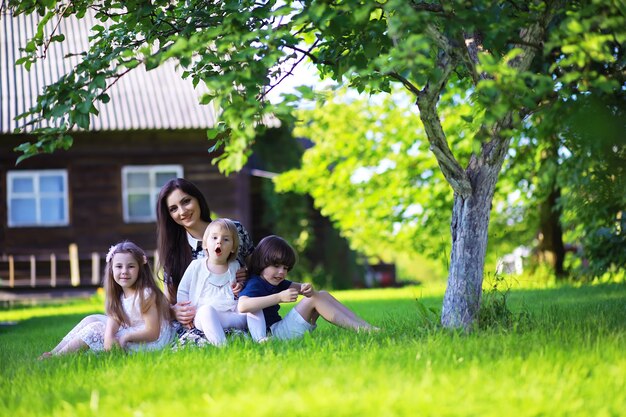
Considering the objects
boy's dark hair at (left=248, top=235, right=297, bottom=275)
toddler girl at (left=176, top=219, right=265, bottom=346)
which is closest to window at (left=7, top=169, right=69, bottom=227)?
toddler girl at (left=176, top=219, right=265, bottom=346)

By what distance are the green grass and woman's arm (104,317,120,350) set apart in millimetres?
272

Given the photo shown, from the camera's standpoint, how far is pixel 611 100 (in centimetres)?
670

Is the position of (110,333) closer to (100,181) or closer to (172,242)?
(172,242)

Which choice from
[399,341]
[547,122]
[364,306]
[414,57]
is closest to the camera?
[414,57]

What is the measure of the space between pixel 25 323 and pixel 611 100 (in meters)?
7.99

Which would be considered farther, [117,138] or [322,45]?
[117,138]

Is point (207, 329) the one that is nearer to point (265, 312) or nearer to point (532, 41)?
point (265, 312)

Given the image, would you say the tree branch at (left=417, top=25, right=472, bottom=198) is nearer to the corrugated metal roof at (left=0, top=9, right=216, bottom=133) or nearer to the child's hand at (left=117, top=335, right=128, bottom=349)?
the child's hand at (left=117, top=335, right=128, bottom=349)

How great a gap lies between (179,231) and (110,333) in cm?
101

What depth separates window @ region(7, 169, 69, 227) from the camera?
1875cm


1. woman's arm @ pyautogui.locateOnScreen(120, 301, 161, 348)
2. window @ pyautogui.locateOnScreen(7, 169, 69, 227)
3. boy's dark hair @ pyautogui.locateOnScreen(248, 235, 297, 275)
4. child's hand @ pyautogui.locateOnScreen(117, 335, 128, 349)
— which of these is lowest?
child's hand @ pyautogui.locateOnScreen(117, 335, 128, 349)

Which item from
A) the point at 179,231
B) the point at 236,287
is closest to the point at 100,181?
the point at 179,231

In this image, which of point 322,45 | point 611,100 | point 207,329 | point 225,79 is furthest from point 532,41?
point 207,329

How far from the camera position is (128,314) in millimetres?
6242
